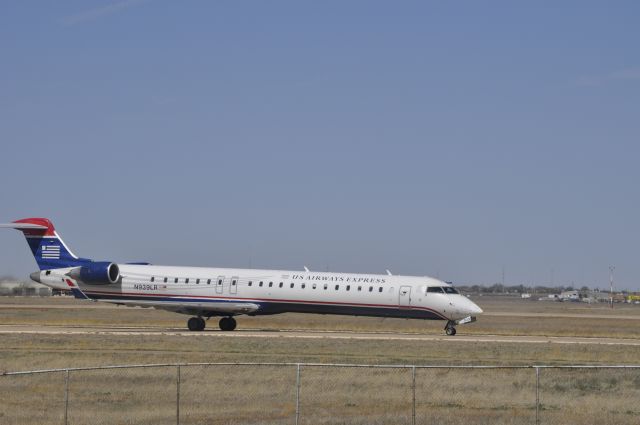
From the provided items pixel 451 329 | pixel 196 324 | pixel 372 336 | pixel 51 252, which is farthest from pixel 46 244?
pixel 451 329

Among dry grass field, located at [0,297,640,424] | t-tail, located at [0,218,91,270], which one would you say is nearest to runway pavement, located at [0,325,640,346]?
dry grass field, located at [0,297,640,424]

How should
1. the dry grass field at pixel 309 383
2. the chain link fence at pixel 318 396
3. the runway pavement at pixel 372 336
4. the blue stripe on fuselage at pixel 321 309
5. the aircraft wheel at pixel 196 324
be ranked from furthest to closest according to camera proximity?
the aircraft wheel at pixel 196 324
the blue stripe on fuselage at pixel 321 309
the runway pavement at pixel 372 336
the dry grass field at pixel 309 383
the chain link fence at pixel 318 396

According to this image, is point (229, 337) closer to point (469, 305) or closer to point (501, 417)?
point (469, 305)

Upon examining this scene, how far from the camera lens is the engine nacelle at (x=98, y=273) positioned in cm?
4997

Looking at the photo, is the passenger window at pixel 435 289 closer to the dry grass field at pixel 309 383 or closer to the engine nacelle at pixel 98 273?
the dry grass field at pixel 309 383

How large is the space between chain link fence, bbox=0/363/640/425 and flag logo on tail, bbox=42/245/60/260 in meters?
25.0

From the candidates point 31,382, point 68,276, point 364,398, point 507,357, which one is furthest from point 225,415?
point 68,276

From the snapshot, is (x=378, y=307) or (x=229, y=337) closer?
(x=229, y=337)

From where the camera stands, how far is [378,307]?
151 feet

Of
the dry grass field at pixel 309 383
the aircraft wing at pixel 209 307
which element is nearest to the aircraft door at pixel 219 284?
the aircraft wing at pixel 209 307

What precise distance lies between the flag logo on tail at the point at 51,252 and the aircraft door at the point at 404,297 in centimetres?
1882

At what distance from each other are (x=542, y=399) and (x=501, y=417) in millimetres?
4002

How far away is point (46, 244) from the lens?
53.0 m

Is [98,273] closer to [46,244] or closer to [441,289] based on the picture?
[46,244]
